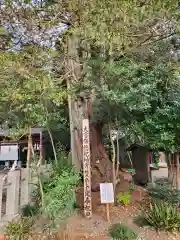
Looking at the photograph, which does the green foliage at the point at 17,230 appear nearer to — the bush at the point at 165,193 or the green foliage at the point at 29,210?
the green foliage at the point at 29,210

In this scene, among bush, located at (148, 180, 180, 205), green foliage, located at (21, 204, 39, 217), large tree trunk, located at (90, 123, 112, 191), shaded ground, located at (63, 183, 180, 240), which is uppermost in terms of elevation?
large tree trunk, located at (90, 123, 112, 191)

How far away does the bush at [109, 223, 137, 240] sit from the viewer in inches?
187

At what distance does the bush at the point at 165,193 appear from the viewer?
610 cm

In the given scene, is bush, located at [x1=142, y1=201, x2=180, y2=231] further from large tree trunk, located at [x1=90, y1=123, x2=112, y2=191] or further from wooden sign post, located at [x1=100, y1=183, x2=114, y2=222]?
large tree trunk, located at [x1=90, y1=123, x2=112, y2=191]

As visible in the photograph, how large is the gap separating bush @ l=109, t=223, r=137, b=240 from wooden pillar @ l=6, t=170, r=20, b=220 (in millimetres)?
2374

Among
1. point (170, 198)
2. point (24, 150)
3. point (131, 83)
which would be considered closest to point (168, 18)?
point (131, 83)

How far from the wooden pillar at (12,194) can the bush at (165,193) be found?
3488 millimetres

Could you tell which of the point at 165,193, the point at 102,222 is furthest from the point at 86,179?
the point at 165,193

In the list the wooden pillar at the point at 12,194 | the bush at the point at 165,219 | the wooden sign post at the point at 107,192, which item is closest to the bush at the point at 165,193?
the bush at the point at 165,219

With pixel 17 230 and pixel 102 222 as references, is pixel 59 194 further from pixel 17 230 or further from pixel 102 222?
pixel 17 230

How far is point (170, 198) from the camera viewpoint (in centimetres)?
614

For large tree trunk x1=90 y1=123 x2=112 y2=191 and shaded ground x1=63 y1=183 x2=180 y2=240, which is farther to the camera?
large tree trunk x1=90 y1=123 x2=112 y2=191

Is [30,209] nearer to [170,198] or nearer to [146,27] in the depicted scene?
[170,198]

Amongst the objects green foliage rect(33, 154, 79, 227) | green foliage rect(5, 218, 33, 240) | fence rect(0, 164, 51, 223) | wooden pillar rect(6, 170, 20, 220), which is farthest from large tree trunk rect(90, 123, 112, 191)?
green foliage rect(5, 218, 33, 240)
